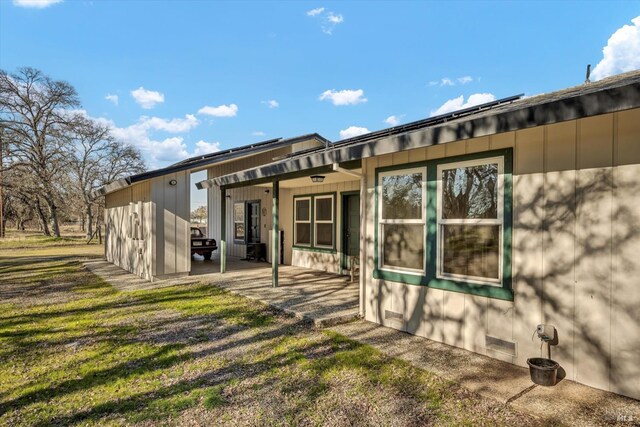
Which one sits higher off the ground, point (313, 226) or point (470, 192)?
point (470, 192)

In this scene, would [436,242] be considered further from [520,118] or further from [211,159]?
[211,159]

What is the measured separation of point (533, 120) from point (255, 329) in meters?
3.99

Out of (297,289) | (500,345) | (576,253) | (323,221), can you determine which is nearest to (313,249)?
(323,221)

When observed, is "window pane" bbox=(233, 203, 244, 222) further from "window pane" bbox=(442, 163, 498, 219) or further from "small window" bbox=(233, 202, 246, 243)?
"window pane" bbox=(442, 163, 498, 219)

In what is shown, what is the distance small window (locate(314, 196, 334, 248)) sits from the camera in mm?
9516

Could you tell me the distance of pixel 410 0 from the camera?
11.1m

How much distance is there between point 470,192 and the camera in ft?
12.9

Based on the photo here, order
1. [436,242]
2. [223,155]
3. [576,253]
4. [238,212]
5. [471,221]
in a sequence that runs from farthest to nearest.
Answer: [238,212] < [223,155] < [436,242] < [471,221] < [576,253]

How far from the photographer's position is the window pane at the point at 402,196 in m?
4.45

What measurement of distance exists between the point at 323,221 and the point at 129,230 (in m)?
5.61

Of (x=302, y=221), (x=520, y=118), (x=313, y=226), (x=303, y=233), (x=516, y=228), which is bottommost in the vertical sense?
(x=303, y=233)

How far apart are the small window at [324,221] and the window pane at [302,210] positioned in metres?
0.44

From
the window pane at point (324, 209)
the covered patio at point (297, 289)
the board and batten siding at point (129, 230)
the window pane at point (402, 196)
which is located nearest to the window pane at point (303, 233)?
the window pane at point (324, 209)

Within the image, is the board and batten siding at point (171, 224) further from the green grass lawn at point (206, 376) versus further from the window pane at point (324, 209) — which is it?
the window pane at point (324, 209)
